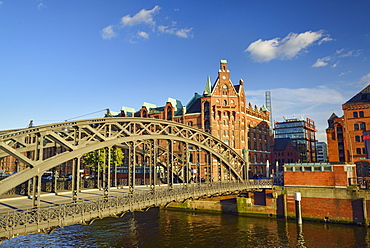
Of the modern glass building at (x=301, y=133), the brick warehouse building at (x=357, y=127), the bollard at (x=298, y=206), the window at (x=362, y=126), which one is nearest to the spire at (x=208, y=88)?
the brick warehouse building at (x=357, y=127)

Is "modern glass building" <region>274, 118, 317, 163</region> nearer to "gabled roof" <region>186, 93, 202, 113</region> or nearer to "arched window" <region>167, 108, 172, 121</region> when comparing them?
"gabled roof" <region>186, 93, 202, 113</region>

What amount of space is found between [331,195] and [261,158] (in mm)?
35733

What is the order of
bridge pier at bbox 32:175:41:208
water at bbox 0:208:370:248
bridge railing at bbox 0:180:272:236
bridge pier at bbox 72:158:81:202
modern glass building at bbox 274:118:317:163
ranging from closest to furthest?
1. bridge railing at bbox 0:180:272:236
2. bridge pier at bbox 32:175:41:208
3. bridge pier at bbox 72:158:81:202
4. water at bbox 0:208:370:248
5. modern glass building at bbox 274:118:317:163

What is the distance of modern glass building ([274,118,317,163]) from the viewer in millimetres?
100231

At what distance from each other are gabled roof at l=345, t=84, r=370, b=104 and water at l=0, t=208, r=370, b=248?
27.4 meters

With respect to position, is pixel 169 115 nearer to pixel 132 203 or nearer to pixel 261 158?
pixel 261 158

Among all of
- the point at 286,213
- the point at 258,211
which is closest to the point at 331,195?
the point at 286,213

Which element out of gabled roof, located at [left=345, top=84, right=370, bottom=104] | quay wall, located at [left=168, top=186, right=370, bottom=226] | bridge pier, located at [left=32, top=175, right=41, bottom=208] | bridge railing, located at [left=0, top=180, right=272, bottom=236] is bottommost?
quay wall, located at [left=168, top=186, right=370, bottom=226]

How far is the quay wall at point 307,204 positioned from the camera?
95.4 ft

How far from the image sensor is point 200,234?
88.2 feet

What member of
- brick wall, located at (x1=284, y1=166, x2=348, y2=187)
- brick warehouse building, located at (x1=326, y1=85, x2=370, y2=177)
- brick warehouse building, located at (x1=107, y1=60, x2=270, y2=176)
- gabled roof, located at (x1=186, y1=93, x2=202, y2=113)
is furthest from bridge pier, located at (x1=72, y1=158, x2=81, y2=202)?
gabled roof, located at (x1=186, y1=93, x2=202, y2=113)

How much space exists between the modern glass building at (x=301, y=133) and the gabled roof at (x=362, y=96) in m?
50.9

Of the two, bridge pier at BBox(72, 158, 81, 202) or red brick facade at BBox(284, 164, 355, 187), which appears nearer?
bridge pier at BBox(72, 158, 81, 202)

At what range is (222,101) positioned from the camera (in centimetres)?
5841
